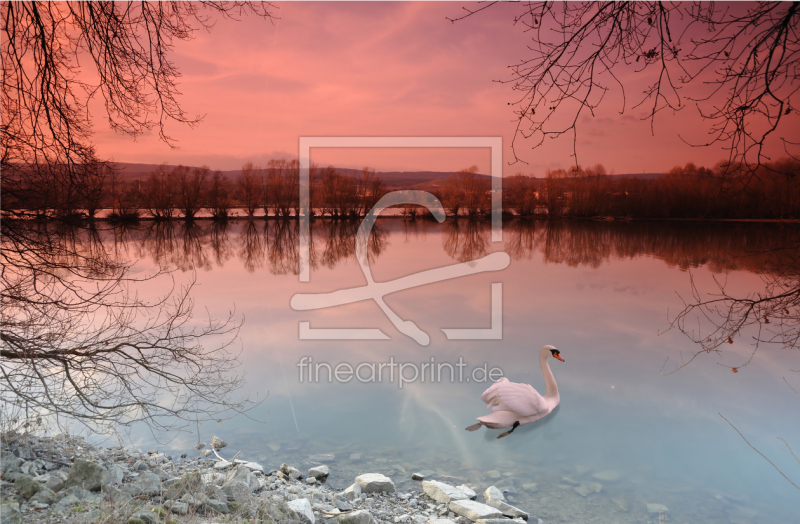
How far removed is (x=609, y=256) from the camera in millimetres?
26562

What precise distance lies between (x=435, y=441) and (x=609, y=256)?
23377mm

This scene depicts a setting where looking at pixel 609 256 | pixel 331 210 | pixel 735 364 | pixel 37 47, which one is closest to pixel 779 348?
pixel 735 364

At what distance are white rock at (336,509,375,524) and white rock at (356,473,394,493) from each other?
0.87 m

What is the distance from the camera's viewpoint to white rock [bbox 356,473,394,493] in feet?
15.7

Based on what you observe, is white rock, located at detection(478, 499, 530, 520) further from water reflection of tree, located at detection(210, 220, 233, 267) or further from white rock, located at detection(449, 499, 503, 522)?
water reflection of tree, located at detection(210, 220, 233, 267)

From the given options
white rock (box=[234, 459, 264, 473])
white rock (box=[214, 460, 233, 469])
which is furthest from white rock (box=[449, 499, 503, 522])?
white rock (box=[214, 460, 233, 469])

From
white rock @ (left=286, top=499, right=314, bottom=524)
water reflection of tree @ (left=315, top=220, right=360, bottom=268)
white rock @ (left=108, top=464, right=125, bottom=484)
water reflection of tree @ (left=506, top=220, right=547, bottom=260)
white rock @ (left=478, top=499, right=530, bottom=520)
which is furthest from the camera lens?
water reflection of tree @ (left=506, top=220, right=547, bottom=260)

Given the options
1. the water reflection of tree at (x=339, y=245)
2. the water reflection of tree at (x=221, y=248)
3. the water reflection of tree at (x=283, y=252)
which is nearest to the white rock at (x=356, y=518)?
the water reflection of tree at (x=283, y=252)


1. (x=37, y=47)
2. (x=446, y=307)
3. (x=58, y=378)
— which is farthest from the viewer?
(x=446, y=307)

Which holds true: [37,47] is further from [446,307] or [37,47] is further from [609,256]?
[609,256]

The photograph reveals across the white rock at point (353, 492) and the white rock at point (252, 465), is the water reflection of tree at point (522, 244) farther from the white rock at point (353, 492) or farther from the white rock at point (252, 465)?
the white rock at point (353, 492)

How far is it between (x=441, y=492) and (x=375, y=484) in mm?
673

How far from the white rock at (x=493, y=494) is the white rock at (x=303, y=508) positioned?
1923 millimetres

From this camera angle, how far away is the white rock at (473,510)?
4324mm
